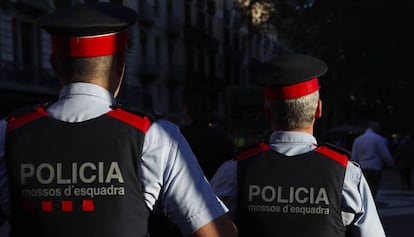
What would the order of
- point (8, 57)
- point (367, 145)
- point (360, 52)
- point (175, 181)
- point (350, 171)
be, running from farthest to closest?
point (360, 52) < point (8, 57) < point (367, 145) < point (350, 171) < point (175, 181)

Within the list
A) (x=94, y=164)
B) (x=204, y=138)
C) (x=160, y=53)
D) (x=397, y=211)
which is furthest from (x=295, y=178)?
(x=160, y=53)

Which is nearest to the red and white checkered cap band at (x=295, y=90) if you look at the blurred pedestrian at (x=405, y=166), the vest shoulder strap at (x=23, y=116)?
the vest shoulder strap at (x=23, y=116)

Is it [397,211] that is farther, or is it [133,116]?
[397,211]

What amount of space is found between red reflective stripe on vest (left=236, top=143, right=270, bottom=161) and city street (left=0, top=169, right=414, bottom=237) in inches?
294

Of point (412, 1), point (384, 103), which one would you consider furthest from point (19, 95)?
point (384, 103)

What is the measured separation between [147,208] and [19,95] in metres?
24.9

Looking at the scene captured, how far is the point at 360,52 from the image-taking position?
33.4 m

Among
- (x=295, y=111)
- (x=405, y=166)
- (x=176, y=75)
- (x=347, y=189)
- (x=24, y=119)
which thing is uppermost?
(x=24, y=119)

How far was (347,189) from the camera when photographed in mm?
2889

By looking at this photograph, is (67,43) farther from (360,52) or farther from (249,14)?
(249,14)

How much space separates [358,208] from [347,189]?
86 millimetres

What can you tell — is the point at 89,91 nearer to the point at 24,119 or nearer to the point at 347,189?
the point at 24,119

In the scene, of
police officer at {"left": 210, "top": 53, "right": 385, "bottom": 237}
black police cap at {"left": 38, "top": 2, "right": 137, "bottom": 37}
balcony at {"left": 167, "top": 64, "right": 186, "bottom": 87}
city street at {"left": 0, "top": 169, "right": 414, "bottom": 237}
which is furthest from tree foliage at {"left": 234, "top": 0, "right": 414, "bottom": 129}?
black police cap at {"left": 38, "top": 2, "right": 137, "bottom": 37}

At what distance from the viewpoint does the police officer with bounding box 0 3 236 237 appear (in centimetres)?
208
